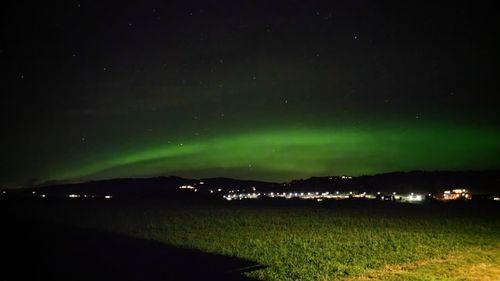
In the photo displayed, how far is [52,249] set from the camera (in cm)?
2378

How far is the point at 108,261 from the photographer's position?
19.9 metres

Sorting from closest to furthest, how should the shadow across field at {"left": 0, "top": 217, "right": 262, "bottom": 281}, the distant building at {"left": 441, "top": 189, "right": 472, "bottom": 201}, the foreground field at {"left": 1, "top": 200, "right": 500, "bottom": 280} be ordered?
the foreground field at {"left": 1, "top": 200, "right": 500, "bottom": 280}
the shadow across field at {"left": 0, "top": 217, "right": 262, "bottom": 281}
the distant building at {"left": 441, "top": 189, "right": 472, "bottom": 201}

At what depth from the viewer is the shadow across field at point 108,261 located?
16.7m

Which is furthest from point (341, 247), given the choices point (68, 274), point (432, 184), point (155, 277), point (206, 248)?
point (432, 184)

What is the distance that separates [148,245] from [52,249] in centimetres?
528

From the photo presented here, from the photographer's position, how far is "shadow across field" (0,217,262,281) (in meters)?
16.7

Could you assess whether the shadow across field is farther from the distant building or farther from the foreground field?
the distant building

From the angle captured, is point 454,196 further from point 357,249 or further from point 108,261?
point 108,261

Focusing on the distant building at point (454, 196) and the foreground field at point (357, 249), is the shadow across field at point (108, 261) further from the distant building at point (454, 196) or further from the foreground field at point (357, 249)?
the distant building at point (454, 196)

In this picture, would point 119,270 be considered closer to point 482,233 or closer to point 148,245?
point 148,245

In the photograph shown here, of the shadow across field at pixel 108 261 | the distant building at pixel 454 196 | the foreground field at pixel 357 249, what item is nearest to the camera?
the foreground field at pixel 357 249

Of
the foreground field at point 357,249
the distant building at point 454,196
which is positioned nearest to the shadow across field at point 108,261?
the foreground field at point 357,249

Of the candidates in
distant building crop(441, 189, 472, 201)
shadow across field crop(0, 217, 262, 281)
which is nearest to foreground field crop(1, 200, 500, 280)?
shadow across field crop(0, 217, 262, 281)

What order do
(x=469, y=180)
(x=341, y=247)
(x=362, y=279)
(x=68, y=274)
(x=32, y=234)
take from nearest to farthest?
(x=362, y=279) < (x=68, y=274) < (x=341, y=247) < (x=32, y=234) < (x=469, y=180)
